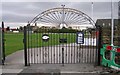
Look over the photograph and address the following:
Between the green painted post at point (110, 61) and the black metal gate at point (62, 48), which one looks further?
the black metal gate at point (62, 48)

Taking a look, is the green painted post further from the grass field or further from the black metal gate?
the grass field

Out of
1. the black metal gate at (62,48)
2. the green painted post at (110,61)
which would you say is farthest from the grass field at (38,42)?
the green painted post at (110,61)

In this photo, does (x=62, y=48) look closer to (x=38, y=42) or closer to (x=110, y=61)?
(x=110, y=61)

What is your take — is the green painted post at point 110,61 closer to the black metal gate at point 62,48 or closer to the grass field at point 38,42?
the black metal gate at point 62,48

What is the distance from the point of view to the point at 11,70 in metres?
10.2

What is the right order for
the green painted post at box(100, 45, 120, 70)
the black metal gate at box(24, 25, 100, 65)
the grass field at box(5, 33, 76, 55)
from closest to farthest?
the green painted post at box(100, 45, 120, 70)
the black metal gate at box(24, 25, 100, 65)
the grass field at box(5, 33, 76, 55)

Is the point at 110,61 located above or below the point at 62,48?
below

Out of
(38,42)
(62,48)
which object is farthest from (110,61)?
(38,42)

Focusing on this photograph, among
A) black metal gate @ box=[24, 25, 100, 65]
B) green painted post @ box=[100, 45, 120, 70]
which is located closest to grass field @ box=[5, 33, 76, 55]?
black metal gate @ box=[24, 25, 100, 65]

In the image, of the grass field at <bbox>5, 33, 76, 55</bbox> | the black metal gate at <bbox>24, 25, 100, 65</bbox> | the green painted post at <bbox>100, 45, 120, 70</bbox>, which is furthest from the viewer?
the grass field at <bbox>5, 33, 76, 55</bbox>

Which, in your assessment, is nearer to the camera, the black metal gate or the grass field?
the black metal gate

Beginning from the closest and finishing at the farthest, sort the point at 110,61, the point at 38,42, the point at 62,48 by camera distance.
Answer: the point at 110,61 → the point at 62,48 → the point at 38,42

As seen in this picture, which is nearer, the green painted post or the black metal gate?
the green painted post

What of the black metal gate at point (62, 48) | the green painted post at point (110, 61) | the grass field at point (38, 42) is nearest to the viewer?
the green painted post at point (110, 61)
